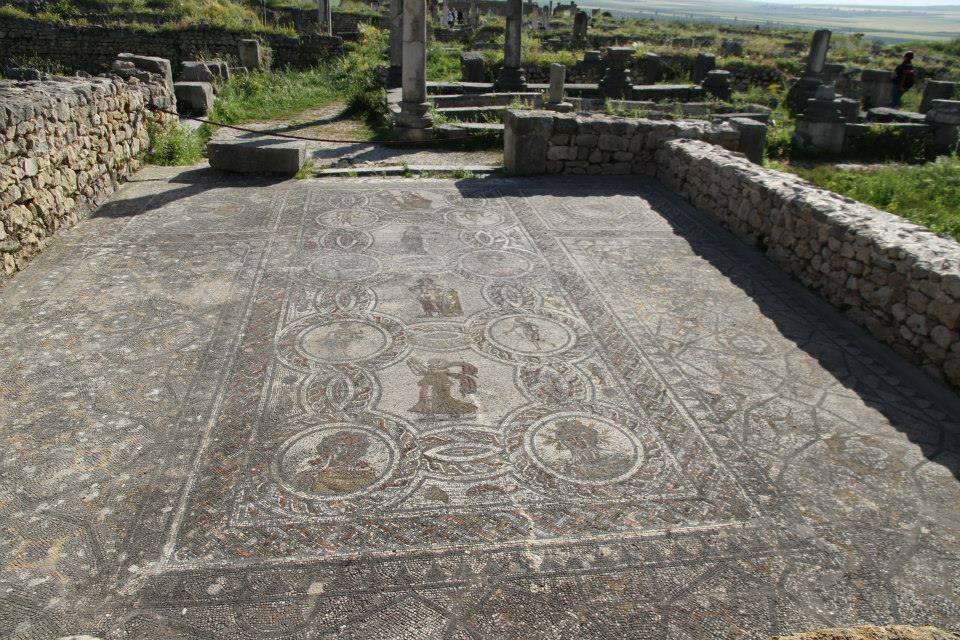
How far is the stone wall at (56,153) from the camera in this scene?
5.39 m

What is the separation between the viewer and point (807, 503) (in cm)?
321

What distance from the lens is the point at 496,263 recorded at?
Result: 5988mm

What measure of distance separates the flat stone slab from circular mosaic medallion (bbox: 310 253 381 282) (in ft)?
10.2

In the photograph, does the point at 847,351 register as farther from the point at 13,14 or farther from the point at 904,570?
the point at 13,14

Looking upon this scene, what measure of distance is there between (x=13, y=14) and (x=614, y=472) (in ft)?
84.1

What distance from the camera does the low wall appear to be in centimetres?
433

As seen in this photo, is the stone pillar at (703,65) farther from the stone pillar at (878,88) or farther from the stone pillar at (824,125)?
the stone pillar at (824,125)

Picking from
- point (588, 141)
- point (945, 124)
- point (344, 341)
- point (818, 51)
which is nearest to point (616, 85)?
point (818, 51)

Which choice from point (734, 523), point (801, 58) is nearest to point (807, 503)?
point (734, 523)

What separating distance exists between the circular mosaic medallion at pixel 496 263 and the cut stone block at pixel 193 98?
344 inches

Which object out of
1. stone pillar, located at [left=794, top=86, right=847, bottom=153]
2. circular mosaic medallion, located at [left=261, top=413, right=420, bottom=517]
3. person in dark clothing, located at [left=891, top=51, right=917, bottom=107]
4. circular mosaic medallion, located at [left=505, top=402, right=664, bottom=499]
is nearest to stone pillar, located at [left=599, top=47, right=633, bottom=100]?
stone pillar, located at [left=794, top=86, right=847, bottom=153]

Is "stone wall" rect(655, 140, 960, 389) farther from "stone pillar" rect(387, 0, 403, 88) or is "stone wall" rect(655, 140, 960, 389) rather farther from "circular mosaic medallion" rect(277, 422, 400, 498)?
"stone pillar" rect(387, 0, 403, 88)

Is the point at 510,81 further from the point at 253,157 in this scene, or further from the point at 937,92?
the point at 937,92

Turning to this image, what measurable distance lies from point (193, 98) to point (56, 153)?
6601 mm
